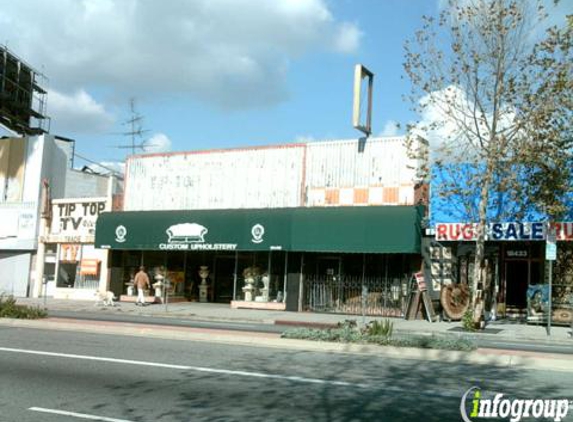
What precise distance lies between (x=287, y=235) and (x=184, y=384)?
1627 cm

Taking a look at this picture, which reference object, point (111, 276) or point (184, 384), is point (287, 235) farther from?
point (184, 384)

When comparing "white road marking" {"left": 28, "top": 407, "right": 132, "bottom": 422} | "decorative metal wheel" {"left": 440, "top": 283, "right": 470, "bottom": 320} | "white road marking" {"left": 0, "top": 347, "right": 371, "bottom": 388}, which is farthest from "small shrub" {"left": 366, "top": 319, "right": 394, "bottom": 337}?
"decorative metal wheel" {"left": 440, "top": 283, "right": 470, "bottom": 320}

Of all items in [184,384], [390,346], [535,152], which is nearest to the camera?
[184,384]

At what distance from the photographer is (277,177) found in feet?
88.8

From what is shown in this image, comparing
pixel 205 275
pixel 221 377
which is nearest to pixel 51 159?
pixel 205 275

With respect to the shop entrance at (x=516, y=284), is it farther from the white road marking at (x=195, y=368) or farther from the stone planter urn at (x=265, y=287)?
the white road marking at (x=195, y=368)

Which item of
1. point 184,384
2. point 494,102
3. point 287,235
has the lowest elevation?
point 184,384

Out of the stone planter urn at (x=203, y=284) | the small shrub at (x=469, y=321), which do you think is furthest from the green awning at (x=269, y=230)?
the small shrub at (x=469, y=321)

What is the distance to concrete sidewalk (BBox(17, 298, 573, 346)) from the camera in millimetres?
18641

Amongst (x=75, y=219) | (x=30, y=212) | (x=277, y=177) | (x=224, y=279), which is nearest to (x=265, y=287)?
(x=224, y=279)

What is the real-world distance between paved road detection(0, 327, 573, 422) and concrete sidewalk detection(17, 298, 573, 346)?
7462 millimetres

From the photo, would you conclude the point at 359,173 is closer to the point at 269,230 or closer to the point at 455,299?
the point at 269,230

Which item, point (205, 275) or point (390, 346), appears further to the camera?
point (205, 275)

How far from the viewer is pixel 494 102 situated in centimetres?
1978
